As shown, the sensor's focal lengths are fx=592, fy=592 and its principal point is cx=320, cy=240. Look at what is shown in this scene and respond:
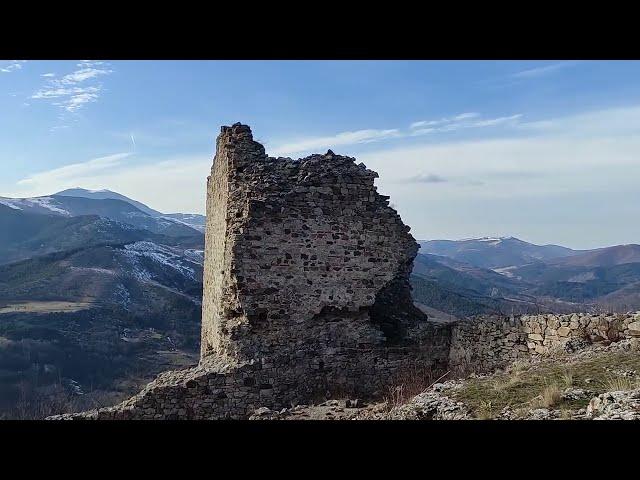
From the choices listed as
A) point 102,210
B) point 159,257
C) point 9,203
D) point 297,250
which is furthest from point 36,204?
point 297,250

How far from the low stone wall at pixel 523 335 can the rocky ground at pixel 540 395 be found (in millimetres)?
278

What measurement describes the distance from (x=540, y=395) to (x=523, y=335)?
3.75 metres

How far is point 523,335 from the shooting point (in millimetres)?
9781

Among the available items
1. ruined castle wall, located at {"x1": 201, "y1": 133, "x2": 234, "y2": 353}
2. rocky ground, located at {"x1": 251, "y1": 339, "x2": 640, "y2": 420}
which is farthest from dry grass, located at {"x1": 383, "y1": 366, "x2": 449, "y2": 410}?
ruined castle wall, located at {"x1": 201, "y1": 133, "x2": 234, "y2": 353}

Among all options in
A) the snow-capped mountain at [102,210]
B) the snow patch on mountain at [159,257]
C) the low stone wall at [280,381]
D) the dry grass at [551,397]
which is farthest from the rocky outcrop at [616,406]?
the snow-capped mountain at [102,210]

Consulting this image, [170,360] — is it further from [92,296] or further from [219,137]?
[219,137]

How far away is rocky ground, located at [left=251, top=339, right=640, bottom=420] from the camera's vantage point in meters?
5.48

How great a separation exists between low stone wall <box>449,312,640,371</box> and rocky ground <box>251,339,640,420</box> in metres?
0.28

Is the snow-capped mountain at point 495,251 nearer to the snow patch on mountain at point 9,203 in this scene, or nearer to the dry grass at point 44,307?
the snow patch on mountain at point 9,203

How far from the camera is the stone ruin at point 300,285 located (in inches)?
378

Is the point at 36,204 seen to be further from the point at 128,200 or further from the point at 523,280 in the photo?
the point at 523,280

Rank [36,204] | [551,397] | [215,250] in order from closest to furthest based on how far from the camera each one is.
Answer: [551,397], [215,250], [36,204]

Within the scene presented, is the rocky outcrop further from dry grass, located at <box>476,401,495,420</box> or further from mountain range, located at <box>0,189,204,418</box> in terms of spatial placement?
mountain range, located at <box>0,189,204,418</box>
